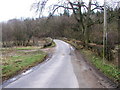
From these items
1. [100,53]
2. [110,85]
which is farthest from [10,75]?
[100,53]

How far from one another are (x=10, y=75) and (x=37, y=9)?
1557 cm

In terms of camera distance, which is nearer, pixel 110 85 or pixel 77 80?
pixel 110 85

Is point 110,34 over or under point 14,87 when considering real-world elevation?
over

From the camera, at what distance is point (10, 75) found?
9.77 meters

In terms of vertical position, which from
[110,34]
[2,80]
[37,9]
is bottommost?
[2,80]

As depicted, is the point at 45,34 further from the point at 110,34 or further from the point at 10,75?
the point at 10,75

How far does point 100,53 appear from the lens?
16.2 meters

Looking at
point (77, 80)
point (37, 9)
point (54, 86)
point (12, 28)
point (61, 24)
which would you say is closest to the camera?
point (54, 86)

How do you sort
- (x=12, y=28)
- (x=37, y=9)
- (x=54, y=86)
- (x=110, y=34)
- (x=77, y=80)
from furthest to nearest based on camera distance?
(x=12, y=28), (x=37, y=9), (x=110, y=34), (x=77, y=80), (x=54, y=86)

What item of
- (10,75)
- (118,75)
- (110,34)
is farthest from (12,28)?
(118,75)

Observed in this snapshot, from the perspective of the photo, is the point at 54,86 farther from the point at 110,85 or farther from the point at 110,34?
the point at 110,34

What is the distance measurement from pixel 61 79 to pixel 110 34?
1352 centimetres

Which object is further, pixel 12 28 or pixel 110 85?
pixel 12 28

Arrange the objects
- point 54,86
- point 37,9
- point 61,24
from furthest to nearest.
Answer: point 61,24 → point 37,9 → point 54,86
